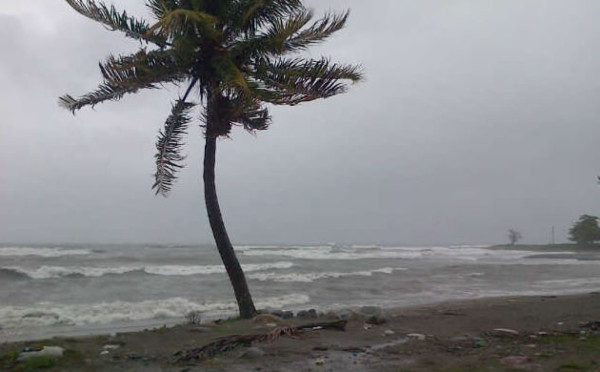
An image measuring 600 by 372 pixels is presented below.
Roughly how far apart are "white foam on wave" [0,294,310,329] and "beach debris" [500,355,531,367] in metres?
10.2

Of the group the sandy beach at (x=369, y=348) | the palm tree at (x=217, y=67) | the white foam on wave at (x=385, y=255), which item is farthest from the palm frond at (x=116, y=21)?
Answer: the white foam on wave at (x=385, y=255)

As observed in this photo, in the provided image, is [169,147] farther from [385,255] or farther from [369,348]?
[385,255]

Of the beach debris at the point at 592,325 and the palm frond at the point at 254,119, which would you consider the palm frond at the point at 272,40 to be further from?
the beach debris at the point at 592,325

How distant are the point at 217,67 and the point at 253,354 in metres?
5.38

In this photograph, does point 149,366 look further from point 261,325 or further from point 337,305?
point 337,305

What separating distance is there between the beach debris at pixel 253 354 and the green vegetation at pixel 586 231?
83757 mm

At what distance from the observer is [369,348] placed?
25.0 feet

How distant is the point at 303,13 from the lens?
33.3ft

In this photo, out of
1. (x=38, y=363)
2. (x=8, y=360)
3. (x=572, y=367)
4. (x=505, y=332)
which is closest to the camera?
(x=572, y=367)

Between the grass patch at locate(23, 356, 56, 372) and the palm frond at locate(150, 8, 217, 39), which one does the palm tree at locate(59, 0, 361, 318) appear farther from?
the grass patch at locate(23, 356, 56, 372)

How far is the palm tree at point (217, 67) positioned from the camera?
9820mm

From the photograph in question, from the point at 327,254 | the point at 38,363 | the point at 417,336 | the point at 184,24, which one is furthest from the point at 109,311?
the point at 327,254

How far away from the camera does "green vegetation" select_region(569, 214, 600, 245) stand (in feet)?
258

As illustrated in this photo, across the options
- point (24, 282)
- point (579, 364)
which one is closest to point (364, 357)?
point (579, 364)
